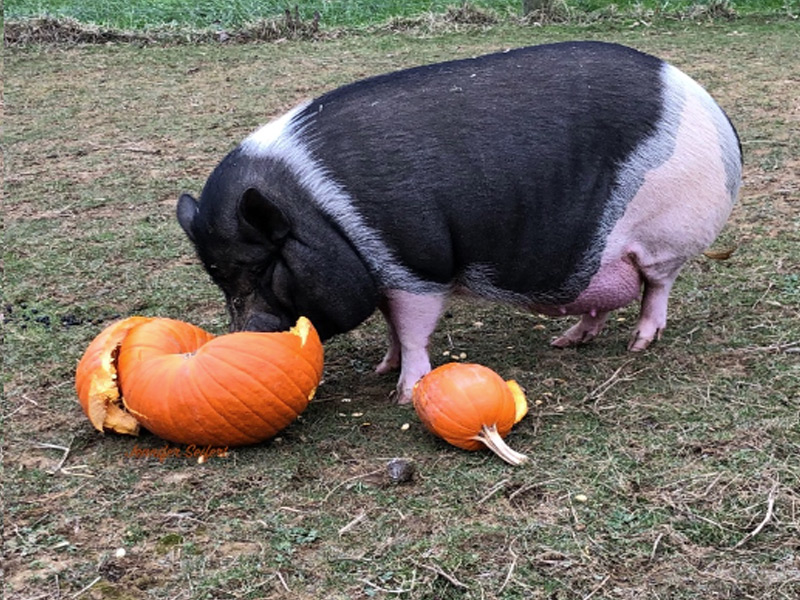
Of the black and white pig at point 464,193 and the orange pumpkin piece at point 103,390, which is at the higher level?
the black and white pig at point 464,193

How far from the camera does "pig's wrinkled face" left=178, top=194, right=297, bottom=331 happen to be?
3.66m

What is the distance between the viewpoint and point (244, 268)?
12.2ft

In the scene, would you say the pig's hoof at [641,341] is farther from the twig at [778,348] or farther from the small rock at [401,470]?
the small rock at [401,470]

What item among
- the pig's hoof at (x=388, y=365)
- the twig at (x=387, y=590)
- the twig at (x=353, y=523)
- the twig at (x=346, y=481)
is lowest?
the pig's hoof at (x=388, y=365)

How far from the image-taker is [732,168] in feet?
13.3

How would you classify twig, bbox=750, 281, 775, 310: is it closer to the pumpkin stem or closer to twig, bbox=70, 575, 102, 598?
the pumpkin stem

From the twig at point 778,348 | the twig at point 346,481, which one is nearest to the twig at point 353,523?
the twig at point 346,481

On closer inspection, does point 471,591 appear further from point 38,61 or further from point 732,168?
point 38,61

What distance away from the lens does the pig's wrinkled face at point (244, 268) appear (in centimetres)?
366

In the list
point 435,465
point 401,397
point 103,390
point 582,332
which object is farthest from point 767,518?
point 103,390

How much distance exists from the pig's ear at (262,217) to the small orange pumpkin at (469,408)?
28.2 inches

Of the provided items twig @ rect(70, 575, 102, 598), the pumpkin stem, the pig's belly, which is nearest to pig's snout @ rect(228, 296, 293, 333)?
the pumpkin stem

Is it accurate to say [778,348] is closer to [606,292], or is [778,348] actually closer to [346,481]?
[606,292]

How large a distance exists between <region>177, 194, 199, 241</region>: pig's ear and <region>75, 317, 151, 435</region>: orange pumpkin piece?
18.0 inches
